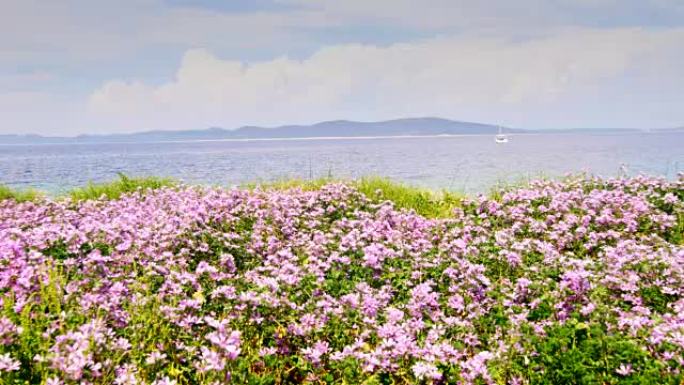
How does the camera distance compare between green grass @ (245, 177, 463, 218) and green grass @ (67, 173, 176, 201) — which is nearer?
green grass @ (245, 177, 463, 218)

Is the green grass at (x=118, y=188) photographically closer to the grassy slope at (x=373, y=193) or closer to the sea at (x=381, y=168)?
the grassy slope at (x=373, y=193)

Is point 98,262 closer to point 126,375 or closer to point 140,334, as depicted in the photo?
point 140,334

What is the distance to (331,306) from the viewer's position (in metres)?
5.08

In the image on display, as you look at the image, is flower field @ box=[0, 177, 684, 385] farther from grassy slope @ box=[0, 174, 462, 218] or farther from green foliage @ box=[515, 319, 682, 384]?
grassy slope @ box=[0, 174, 462, 218]

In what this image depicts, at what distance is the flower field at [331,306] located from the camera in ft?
13.0

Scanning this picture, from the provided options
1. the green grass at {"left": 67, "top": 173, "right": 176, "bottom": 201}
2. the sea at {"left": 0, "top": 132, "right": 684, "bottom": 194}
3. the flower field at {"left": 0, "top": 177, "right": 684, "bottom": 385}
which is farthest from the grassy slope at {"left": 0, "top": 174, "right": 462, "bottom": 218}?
the flower field at {"left": 0, "top": 177, "right": 684, "bottom": 385}

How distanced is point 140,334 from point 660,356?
4250mm

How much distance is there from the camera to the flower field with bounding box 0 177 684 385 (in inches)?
156

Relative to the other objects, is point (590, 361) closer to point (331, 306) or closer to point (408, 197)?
point (331, 306)

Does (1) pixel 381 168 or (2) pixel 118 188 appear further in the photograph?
(1) pixel 381 168

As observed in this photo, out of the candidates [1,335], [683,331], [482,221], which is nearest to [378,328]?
[683,331]

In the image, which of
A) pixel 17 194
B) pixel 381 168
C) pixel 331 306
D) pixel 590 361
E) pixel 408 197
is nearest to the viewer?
pixel 590 361

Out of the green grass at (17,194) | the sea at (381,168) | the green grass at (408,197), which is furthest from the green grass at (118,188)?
the green grass at (408,197)

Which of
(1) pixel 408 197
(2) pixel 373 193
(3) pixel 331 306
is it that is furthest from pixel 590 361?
(1) pixel 408 197
